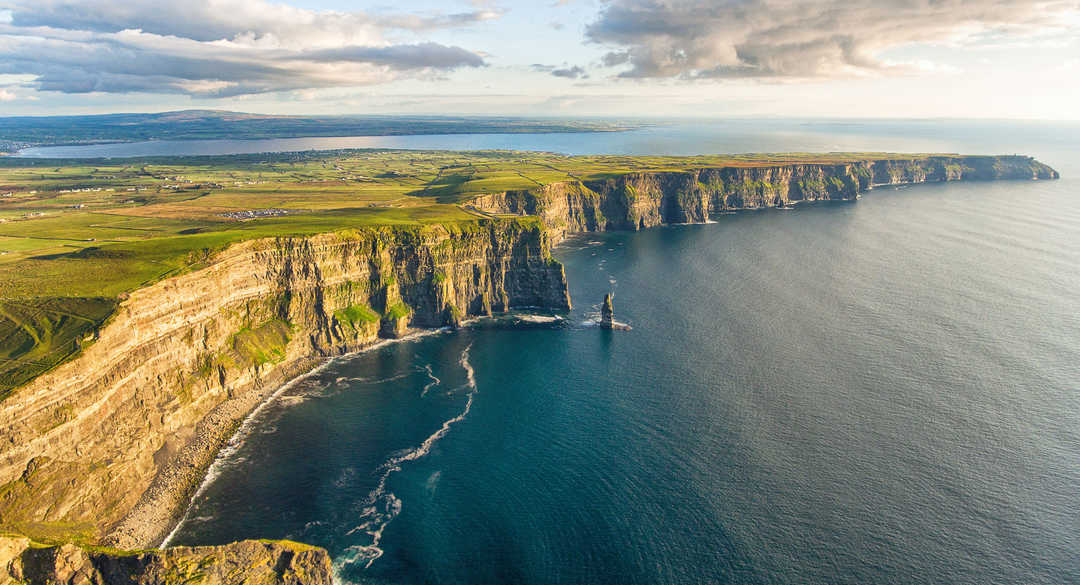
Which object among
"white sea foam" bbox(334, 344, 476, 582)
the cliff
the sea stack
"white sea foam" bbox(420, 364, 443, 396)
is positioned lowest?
"white sea foam" bbox(334, 344, 476, 582)

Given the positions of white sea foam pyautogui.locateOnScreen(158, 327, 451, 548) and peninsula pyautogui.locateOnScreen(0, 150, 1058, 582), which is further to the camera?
white sea foam pyautogui.locateOnScreen(158, 327, 451, 548)

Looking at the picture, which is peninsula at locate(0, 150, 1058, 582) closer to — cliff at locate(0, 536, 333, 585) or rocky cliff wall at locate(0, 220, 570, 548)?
rocky cliff wall at locate(0, 220, 570, 548)

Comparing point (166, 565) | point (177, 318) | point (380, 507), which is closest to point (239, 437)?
point (177, 318)

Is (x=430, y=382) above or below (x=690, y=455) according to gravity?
above

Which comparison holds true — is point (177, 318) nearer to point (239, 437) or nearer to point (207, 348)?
point (207, 348)

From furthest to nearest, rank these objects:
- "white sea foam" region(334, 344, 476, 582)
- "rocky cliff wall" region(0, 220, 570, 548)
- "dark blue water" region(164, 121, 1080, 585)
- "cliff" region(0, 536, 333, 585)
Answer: "rocky cliff wall" region(0, 220, 570, 548)
"white sea foam" region(334, 344, 476, 582)
"dark blue water" region(164, 121, 1080, 585)
"cliff" region(0, 536, 333, 585)

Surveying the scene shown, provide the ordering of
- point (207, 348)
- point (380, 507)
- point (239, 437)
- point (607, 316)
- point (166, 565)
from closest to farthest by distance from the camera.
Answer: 1. point (166, 565)
2. point (380, 507)
3. point (239, 437)
4. point (207, 348)
5. point (607, 316)

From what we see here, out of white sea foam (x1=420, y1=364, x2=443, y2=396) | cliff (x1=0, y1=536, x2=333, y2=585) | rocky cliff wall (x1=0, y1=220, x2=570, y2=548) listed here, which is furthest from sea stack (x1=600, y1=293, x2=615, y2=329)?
cliff (x1=0, y1=536, x2=333, y2=585)
